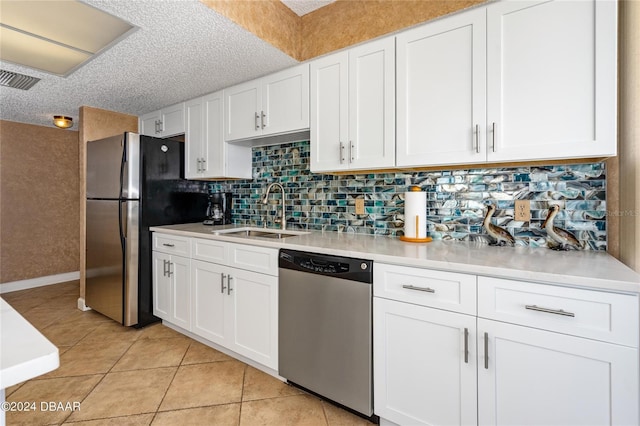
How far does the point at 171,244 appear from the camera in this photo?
106 inches

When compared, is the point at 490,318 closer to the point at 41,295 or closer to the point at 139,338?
the point at 139,338

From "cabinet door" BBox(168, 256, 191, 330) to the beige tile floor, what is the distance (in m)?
0.17

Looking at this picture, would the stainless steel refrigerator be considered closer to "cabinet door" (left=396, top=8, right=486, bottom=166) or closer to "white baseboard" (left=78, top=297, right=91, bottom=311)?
"white baseboard" (left=78, top=297, right=91, bottom=311)

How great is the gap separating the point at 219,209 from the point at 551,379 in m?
2.68

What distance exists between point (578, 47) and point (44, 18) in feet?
9.23

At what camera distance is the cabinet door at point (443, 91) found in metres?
1.57

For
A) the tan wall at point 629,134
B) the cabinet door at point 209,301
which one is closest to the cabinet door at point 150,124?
the cabinet door at point 209,301

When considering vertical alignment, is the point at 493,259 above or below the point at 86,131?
below

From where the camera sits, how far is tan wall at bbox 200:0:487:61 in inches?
67.4

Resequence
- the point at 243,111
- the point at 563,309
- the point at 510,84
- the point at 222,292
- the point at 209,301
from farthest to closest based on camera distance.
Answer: the point at 243,111 → the point at 209,301 → the point at 222,292 → the point at 510,84 → the point at 563,309

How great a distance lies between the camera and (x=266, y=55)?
2.12 meters

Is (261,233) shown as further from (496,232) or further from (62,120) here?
(62,120)

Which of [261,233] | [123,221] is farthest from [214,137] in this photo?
[123,221]

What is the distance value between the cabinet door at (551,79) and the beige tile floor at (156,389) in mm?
1681
